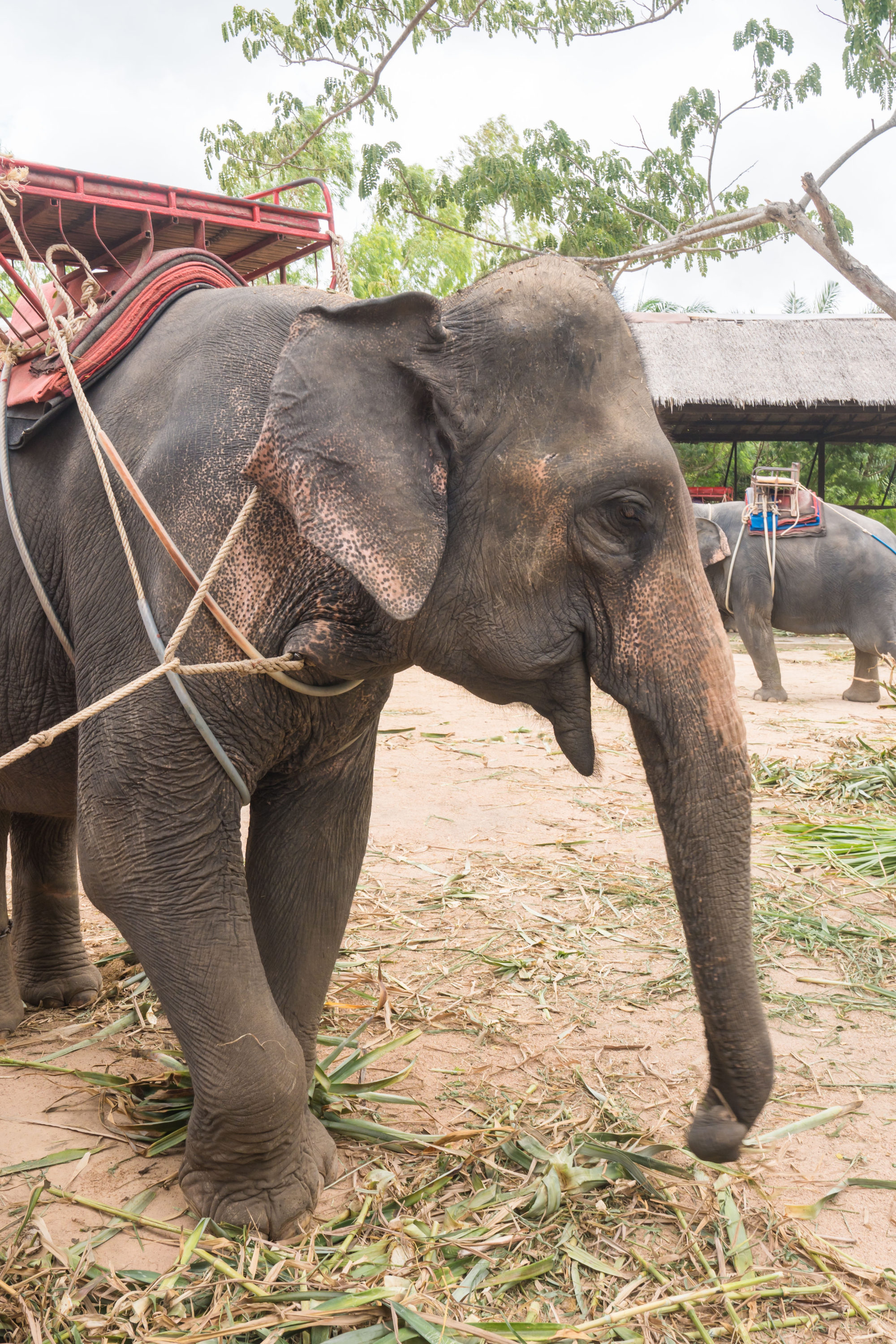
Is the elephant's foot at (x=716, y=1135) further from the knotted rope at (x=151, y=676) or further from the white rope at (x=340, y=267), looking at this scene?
the white rope at (x=340, y=267)

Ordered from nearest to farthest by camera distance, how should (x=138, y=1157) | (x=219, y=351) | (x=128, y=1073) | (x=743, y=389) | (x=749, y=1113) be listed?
(x=749, y=1113) → (x=219, y=351) → (x=138, y=1157) → (x=128, y=1073) → (x=743, y=389)

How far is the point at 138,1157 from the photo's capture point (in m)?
2.35

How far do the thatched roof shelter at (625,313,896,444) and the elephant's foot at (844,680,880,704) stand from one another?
259 inches

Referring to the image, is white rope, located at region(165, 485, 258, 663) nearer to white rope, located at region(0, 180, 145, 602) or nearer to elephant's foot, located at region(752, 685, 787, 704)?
white rope, located at region(0, 180, 145, 602)

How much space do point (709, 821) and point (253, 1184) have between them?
1.07m

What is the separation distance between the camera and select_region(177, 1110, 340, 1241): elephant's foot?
2068mm

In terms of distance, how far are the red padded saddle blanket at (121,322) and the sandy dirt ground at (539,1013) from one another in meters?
1.20

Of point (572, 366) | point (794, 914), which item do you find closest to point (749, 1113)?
point (572, 366)

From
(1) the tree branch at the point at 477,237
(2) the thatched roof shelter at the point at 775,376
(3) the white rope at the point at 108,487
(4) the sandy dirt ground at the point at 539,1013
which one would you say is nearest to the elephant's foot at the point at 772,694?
(4) the sandy dirt ground at the point at 539,1013

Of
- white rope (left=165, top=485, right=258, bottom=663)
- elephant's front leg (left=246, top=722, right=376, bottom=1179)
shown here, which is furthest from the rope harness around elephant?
elephant's front leg (left=246, top=722, right=376, bottom=1179)

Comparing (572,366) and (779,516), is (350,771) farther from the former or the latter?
(779,516)

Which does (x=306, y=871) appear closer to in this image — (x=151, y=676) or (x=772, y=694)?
(x=151, y=676)

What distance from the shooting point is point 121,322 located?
2.24 metres

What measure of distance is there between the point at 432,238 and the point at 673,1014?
22.2 meters
